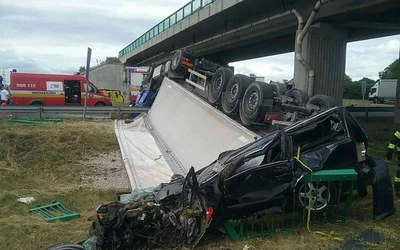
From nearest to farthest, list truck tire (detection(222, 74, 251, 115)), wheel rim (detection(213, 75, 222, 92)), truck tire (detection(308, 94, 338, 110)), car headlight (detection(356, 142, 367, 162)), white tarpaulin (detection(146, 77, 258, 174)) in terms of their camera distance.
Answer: car headlight (detection(356, 142, 367, 162)), truck tire (detection(308, 94, 338, 110)), white tarpaulin (detection(146, 77, 258, 174)), truck tire (detection(222, 74, 251, 115)), wheel rim (detection(213, 75, 222, 92))

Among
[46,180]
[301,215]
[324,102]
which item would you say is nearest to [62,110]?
[46,180]

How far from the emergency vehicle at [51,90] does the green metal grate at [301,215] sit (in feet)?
52.8

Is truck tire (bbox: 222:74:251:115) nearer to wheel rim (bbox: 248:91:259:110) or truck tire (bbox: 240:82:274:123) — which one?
truck tire (bbox: 240:82:274:123)

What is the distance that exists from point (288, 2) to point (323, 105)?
8162 mm

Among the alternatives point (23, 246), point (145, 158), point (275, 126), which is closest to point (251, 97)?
point (275, 126)

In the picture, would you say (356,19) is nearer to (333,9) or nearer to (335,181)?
(333,9)

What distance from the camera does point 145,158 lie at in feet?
20.7

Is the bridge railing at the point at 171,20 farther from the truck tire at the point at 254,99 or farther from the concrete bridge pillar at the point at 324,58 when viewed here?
the truck tire at the point at 254,99

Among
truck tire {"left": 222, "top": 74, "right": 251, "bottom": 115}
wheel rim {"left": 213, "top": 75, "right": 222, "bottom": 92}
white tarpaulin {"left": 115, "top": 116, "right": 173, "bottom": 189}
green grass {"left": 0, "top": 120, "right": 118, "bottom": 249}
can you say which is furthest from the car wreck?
wheel rim {"left": 213, "top": 75, "right": 222, "bottom": 92}

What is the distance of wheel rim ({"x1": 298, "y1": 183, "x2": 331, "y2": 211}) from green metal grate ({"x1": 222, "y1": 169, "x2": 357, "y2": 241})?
21mm

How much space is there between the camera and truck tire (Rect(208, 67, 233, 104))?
686cm

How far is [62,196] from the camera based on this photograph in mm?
4664

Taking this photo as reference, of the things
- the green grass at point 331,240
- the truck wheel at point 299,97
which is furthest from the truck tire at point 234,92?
the green grass at point 331,240

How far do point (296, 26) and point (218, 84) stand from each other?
695 cm
